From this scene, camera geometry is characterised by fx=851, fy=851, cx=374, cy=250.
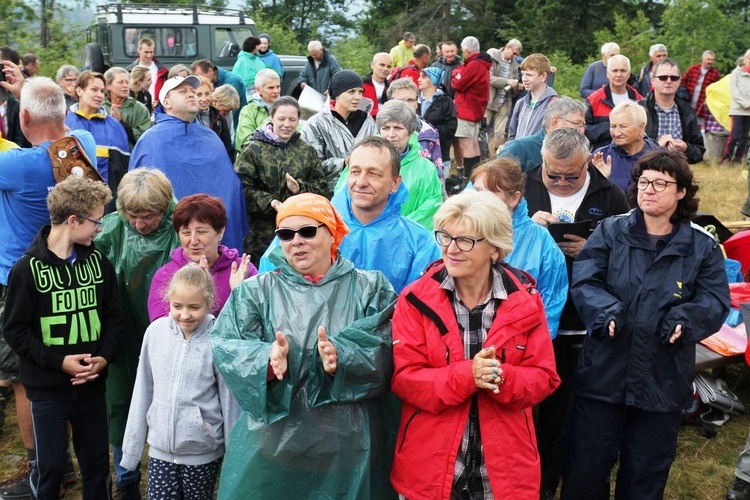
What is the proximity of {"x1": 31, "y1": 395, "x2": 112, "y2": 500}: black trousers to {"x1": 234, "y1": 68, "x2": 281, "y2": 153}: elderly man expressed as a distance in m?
4.39

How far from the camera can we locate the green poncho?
127 inches

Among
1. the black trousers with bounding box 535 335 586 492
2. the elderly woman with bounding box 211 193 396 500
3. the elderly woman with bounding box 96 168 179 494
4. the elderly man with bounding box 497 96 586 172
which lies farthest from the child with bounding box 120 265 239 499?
the elderly man with bounding box 497 96 586 172

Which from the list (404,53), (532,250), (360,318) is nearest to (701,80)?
(404,53)

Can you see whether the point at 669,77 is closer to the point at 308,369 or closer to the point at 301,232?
the point at 301,232

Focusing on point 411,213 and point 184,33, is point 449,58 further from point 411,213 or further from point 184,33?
point 411,213

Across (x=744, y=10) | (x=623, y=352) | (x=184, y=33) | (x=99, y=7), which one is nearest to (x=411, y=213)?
(x=623, y=352)

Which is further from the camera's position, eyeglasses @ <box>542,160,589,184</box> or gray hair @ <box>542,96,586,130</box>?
gray hair @ <box>542,96,586,130</box>

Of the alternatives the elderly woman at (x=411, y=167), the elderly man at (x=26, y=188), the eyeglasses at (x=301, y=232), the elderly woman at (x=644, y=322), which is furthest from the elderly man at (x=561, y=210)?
the elderly man at (x=26, y=188)

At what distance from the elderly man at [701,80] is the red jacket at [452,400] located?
41.0ft

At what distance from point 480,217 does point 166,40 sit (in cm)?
1424

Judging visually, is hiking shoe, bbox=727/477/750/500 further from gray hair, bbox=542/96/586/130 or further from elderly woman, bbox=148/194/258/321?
elderly woman, bbox=148/194/258/321

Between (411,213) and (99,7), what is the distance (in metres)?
14.2

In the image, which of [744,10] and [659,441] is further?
[744,10]

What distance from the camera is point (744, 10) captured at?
22734 millimetres
